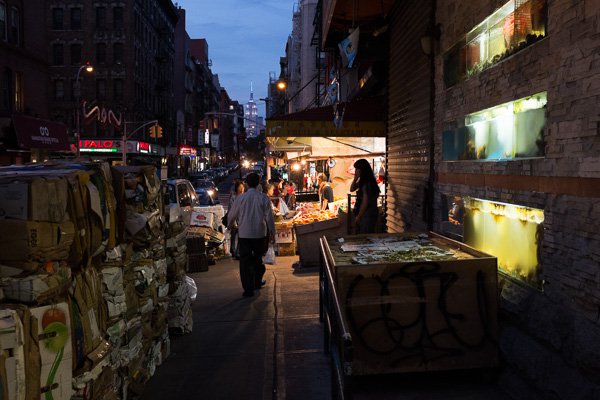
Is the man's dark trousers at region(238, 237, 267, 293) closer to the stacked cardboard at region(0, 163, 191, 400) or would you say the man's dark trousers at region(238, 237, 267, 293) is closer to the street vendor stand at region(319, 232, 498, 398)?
the stacked cardboard at region(0, 163, 191, 400)

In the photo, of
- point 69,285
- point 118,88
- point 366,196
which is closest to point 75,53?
point 118,88

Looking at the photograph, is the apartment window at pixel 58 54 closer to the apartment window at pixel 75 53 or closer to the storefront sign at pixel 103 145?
the apartment window at pixel 75 53

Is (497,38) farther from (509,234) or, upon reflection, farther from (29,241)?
(29,241)

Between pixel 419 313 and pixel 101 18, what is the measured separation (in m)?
48.8

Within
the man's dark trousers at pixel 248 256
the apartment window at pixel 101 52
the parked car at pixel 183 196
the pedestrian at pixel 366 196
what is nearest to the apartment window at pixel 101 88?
the apartment window at pixel 101 52

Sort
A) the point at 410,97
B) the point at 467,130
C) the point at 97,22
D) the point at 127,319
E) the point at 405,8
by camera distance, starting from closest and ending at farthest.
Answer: the point at 127,319 < the point at 467,130 < the point at 410,97 < the point at 405,8 < the point at 97,22

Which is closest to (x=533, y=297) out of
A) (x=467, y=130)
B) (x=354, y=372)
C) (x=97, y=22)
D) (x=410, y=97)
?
(x=354, y=372)

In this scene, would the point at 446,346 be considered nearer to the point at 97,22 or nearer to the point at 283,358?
the point at 283,358

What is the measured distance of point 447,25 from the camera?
7.57m

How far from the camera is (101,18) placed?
46812 mm

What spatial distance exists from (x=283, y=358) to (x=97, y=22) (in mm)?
47509

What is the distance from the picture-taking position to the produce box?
4734 mm

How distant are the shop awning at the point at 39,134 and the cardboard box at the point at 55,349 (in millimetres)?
22568

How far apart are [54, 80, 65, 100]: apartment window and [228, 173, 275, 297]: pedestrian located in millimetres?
42615
